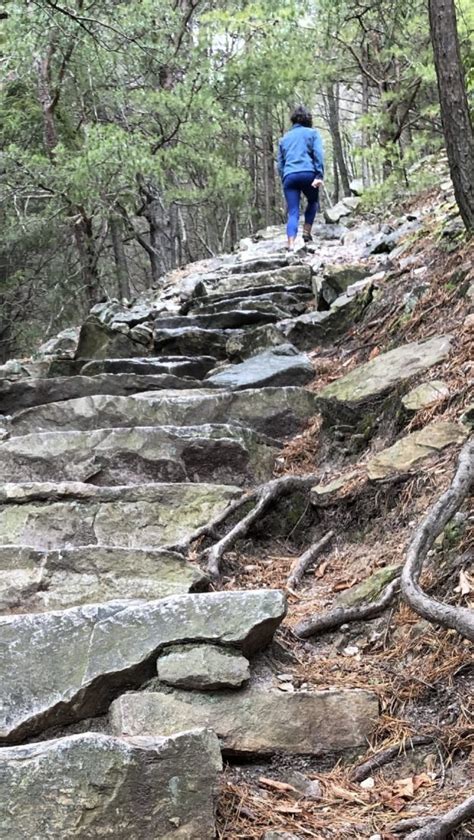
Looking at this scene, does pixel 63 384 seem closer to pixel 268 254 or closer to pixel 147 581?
pixel 147 581

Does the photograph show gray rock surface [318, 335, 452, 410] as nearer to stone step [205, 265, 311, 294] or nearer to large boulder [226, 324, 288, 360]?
large boulder [226, 324, 288, 360]

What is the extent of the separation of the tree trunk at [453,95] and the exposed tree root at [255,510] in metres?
3.40

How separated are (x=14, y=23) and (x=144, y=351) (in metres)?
4.81

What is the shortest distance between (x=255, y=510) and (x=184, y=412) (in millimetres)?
2039

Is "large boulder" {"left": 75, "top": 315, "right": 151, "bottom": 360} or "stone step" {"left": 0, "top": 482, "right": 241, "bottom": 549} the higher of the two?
"large boulder" {"left": 75, "top": 315, "right": 151, "bottom": 360}

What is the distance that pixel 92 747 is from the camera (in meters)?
2.09

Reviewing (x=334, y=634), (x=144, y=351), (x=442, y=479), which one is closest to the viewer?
(x=334, y=634)

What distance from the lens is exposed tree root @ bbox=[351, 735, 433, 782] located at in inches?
99.7

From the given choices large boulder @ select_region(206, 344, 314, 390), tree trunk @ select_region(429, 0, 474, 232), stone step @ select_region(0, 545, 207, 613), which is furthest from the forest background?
stone step @ select_region(0, 545, 207, 613)

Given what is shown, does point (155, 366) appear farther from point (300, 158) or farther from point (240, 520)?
point (300, 158)

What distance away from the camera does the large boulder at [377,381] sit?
5348 mm

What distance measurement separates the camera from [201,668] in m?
2.76

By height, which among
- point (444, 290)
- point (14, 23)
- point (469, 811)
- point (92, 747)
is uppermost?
point (14, 23)

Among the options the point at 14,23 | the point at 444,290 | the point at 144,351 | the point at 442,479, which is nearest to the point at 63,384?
the point at 144,351
